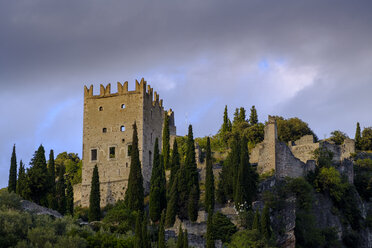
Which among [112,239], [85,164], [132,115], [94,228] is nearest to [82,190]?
[85,164]

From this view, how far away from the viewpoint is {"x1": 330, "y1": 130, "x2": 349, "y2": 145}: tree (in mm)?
78312

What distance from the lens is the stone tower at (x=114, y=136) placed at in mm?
66688

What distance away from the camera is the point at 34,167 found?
59000mm

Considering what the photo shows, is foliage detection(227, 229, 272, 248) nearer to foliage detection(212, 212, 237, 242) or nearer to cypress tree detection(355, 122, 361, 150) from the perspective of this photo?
foliage detection(212, 212, 237, 242)

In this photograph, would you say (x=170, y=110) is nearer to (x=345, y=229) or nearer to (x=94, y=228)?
(x=345, y=229)

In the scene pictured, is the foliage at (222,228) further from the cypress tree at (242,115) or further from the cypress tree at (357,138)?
the cypress tree at (242,115)

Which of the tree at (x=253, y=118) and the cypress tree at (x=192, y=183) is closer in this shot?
the cypress tree at (x=192, y=183)

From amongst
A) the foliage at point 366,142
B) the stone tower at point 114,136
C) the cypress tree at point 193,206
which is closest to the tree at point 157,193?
the cypress tree at point 193,206

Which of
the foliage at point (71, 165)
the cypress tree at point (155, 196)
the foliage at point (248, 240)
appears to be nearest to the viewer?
the foliage at point (248, 240)

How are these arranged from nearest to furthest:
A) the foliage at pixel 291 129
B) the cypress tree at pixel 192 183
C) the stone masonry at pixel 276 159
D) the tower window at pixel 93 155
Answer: the cypress tree at pixel 192 183
the stone masonry at pixel 276 159
the tower window at pixel 93 155
the foliage at pixel 291 129

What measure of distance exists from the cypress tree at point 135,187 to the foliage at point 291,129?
1921 centimetres

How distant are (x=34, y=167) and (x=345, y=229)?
76.8 ft

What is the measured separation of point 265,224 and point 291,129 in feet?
83.6

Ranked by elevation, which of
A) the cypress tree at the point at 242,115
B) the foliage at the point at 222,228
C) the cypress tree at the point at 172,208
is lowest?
the foliage at the point at 222,228
